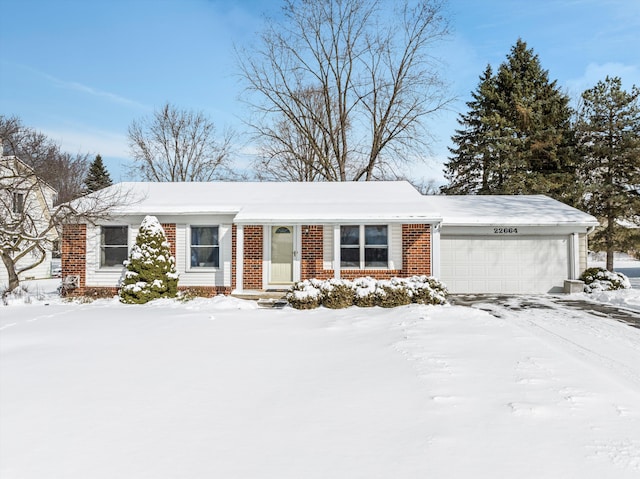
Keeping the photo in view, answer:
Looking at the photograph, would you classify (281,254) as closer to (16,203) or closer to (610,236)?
(16,203)

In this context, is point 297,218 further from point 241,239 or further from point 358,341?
point 358,341

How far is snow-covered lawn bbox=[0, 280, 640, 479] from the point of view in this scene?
324cm

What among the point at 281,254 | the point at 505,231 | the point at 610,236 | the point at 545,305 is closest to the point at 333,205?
the point at 281,254

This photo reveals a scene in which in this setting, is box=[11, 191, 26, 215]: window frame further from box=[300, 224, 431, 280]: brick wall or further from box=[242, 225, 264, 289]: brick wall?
box=[300, 224, 431, 280]: brick wall

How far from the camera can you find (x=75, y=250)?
13.9 m

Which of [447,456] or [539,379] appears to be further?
[539,379]

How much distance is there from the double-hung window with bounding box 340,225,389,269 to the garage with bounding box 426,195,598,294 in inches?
99.1

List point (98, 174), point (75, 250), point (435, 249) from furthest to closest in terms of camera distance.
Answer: point (98, 174) → point (75, 250) → point (435, 249)

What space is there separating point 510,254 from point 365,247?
552 centimetres

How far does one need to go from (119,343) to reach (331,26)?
2500 centimetres

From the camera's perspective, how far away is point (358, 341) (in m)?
6.86

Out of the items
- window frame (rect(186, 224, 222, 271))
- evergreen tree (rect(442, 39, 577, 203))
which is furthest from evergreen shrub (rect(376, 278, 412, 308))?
evergreen tree (rect(442, 39, 577, 203))

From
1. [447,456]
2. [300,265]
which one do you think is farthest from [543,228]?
[447,456]

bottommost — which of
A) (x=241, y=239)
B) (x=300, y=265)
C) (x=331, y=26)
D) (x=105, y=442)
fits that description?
(x=105, y=442)
